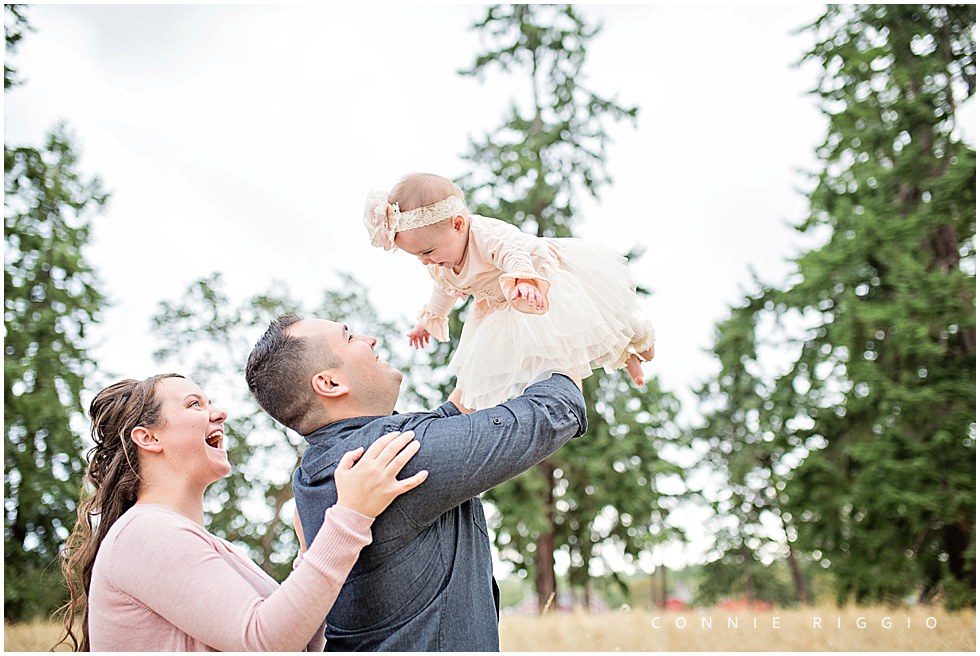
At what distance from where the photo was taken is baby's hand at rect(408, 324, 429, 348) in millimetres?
2586

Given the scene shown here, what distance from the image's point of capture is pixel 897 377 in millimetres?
8930

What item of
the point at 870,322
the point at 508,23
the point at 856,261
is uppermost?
the point at 508,23

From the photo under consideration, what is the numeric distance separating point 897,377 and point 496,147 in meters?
4.85

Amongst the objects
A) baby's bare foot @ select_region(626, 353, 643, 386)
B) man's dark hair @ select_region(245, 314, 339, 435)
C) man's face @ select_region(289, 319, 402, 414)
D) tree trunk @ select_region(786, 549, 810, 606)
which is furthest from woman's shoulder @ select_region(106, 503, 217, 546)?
tree trunk @ select_region(786, 549, 810, 606)

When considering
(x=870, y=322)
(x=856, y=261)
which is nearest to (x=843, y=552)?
(x=870, y=322)

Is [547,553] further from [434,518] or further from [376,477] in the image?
[376,477]

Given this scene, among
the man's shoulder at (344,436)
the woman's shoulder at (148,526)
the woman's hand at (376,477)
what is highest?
the man's shoulder at (344,436)

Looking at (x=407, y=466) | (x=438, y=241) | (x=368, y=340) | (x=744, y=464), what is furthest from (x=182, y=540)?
(x=744, y=464)

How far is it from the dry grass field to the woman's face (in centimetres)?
477

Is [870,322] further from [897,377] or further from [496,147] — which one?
[496,147]

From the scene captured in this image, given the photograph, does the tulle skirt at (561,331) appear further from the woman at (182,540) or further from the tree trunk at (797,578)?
the tree trunk at (797,578)

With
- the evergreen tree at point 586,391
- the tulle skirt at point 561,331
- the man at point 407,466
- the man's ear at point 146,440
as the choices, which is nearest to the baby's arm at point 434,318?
the tulle skirt at point 561,331

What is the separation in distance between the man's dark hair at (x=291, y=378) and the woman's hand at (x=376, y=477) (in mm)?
230

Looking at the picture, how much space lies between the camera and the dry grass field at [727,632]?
6.38m
